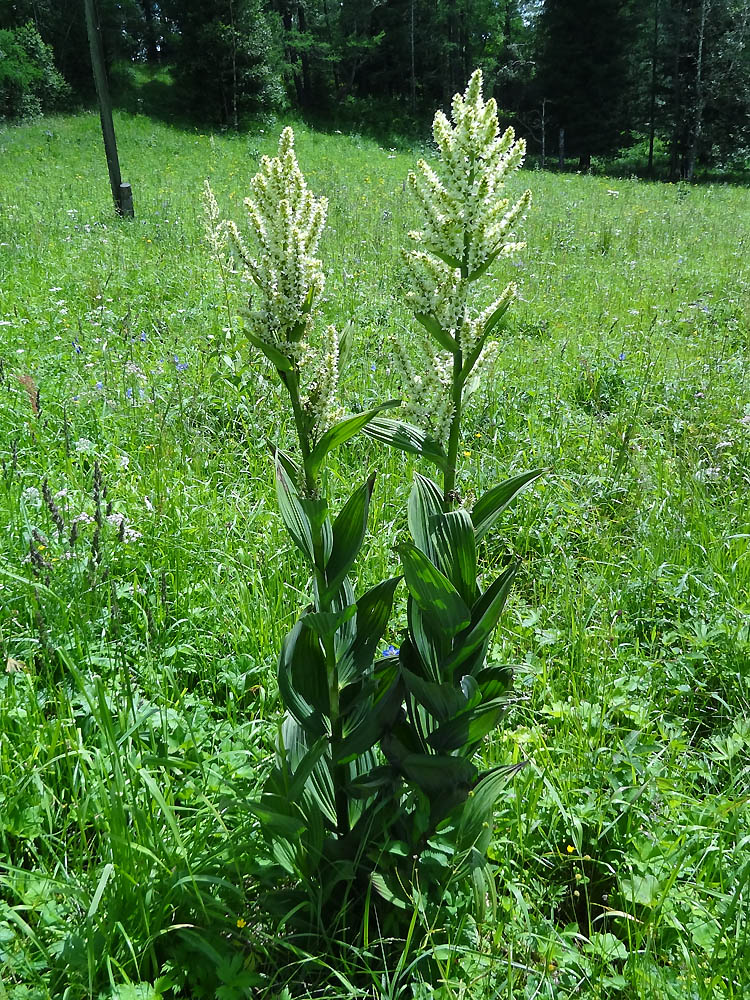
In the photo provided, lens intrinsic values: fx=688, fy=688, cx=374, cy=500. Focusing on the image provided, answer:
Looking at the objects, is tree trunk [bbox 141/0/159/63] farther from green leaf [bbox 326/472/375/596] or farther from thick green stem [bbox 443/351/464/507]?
green leaf [bbox 326/472/375/596]

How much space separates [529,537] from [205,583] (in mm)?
1463

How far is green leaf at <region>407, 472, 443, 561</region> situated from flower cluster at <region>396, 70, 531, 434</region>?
294mm

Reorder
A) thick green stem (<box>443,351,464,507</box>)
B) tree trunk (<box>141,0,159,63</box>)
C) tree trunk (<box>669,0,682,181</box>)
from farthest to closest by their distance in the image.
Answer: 1. tree trunk (<box>141,0,159,63</box>)
2. tree trunk (<box>669,0,682,181</box>)
3. thick green stem (<box>443,351,464,507</box>)

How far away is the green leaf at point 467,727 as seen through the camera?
5.09ft

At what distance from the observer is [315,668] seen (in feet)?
5.32

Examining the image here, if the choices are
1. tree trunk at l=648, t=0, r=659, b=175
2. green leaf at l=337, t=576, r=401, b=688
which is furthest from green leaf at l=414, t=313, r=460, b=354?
tree trunk at l=648, t=0, r=659, b=175

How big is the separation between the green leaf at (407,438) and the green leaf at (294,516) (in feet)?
Answer: 0.81

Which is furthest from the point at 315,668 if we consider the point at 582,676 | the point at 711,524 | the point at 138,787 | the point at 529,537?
the point at 711,524

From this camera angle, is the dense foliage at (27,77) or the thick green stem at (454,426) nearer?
the thick green stem at (454,426)

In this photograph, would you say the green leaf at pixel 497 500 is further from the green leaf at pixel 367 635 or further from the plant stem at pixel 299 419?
the plant stem at pixel 299 419

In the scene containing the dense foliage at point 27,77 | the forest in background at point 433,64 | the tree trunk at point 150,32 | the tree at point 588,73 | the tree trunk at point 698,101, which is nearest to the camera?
the dense foliage at point 27,77

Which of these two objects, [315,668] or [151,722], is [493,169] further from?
[151,722]

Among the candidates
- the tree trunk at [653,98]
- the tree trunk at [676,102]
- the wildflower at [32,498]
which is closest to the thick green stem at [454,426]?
the wildflower at [32,498]

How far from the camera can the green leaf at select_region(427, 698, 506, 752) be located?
5.09ft
